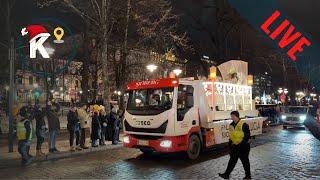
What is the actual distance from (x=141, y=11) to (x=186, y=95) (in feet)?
40.8

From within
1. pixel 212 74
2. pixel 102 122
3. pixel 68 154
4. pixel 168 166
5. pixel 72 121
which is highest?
pixel 212 74

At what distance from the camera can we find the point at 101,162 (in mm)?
13805

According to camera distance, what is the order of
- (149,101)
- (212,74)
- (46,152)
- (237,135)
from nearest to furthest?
(237,135) < (149,101) < (46,152) < (212,74)

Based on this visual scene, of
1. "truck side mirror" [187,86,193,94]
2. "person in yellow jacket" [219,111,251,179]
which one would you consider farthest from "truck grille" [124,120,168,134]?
"person in yellow jacket" [219,111,251,179]

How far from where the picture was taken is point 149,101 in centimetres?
1441

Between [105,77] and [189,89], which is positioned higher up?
[105,77]

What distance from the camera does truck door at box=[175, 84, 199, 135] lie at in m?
13.9

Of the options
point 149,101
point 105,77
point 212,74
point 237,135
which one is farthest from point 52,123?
point 237,135

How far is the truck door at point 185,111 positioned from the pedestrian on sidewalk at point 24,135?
4.65 metres

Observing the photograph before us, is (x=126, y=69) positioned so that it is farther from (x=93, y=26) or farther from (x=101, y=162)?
(x=101, y=162)

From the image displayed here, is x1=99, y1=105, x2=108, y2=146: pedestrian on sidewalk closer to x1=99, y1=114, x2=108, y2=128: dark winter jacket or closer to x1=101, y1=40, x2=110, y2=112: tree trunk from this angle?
x1=99, y1=114, x2=108, y2=128: dark winter jacket

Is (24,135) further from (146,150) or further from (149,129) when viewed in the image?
(146,150)

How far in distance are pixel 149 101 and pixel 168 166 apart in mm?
2458

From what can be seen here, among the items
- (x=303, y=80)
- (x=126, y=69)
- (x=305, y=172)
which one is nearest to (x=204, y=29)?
(x=126, y=69)
